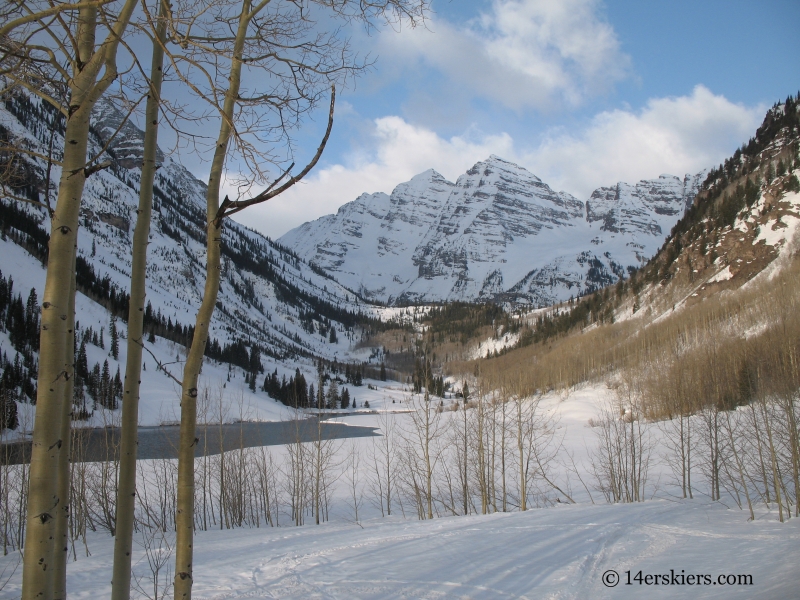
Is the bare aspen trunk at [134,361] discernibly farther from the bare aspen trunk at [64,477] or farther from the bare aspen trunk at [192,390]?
the bare aspen trunk at [192,390]

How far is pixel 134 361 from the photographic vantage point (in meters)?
3.71

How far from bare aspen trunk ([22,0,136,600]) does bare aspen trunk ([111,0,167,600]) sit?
0.63 meters

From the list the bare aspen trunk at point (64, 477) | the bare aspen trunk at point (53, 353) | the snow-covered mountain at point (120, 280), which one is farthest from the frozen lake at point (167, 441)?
the snow-covered mountain at point (120, 280)

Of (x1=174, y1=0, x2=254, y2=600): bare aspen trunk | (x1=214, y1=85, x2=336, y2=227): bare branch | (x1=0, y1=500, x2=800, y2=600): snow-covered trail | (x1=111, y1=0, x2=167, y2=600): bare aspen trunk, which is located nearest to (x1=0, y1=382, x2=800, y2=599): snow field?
(x1=0, y1=500, x2=800, y2=600): snow-covered trail

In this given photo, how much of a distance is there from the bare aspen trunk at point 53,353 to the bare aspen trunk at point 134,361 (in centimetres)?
63

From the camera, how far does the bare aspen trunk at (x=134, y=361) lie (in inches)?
135

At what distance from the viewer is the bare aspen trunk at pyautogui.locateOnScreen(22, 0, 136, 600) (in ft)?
7.97

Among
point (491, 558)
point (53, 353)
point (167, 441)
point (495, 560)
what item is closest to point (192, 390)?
point (53, 353)

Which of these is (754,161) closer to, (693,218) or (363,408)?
(693,218)

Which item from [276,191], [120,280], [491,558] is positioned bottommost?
[491,558]

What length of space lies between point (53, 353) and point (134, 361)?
1251 millimetres

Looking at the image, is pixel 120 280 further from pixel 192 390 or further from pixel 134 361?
pixel 192 390

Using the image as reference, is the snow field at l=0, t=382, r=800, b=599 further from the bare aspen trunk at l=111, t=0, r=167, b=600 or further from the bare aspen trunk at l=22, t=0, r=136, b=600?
the bare aspen trunk at l=22, t=0, r=136, b=600

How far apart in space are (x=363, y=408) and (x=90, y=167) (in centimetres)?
10559
